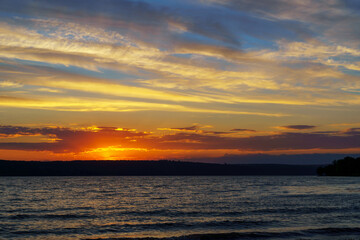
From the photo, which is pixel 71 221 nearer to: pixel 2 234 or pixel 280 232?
pixel 2 234

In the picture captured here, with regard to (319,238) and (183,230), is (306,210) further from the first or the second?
(183,230)

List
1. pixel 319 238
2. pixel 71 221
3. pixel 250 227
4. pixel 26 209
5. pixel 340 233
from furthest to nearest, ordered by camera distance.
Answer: pixel 26 209 → pixel 71 221 → pixel 250 227 → pixel 340 233 → pixel 319 238

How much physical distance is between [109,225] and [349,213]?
97.3 feet

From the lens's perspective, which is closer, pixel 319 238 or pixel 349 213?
pixel 319 238

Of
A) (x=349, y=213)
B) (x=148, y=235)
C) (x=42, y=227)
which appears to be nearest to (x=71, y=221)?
(x=42, y=227)

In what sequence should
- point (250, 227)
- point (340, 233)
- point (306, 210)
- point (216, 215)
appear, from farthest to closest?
1. point (306, 210)
2. point (216, 215)
3. point (250, 227)
4. point (340, 233)

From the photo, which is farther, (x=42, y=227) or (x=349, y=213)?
(x=349, y=213)

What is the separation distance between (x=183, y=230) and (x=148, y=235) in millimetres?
3947

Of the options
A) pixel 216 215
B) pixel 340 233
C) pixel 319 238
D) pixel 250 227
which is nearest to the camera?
pixel 319 238

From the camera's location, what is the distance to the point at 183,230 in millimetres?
35562

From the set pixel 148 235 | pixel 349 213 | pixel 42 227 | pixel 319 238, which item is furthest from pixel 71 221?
pixel 349 213

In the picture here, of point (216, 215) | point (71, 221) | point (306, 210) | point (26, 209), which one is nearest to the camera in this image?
point (71, 221)

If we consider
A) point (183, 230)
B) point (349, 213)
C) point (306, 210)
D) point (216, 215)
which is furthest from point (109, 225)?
point (349, 213)

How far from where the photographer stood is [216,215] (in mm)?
45125
